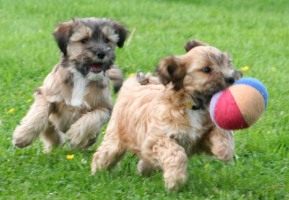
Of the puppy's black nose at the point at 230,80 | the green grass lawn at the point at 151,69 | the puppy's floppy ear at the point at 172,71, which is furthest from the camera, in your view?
the green grass lawn at the point at 151,69

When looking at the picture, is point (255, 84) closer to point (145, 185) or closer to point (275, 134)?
point (145, 185)

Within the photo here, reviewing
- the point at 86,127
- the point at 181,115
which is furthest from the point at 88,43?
the point at 181,115

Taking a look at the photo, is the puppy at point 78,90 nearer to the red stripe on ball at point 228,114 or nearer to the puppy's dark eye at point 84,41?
the puppy's dark eye at point 84,41

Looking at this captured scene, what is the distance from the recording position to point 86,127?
6.89 meters

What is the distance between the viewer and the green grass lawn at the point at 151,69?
5887 mm

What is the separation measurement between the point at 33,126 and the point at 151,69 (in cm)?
322

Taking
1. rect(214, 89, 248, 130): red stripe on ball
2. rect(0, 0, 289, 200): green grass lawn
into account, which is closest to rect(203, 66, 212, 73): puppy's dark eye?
rect(214, 89, 248, 130): red stripe on ball

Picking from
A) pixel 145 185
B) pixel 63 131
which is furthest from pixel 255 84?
pixel 63 131

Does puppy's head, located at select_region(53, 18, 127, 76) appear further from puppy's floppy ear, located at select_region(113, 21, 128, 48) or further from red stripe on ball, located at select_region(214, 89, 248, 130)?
red stripe on ball, located at select_region(214, 89, 248, 130)

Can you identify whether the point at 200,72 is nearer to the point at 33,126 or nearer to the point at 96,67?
the point at 96,67

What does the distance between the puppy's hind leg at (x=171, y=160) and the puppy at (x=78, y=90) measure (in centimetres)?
135

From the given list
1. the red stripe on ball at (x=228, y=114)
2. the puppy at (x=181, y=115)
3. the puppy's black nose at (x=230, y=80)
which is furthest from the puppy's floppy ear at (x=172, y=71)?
the red stripe on ball at (x=228, y=114)

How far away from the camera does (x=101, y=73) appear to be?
705 cm

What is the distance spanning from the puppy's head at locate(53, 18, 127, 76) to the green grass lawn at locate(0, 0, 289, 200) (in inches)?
32.0
